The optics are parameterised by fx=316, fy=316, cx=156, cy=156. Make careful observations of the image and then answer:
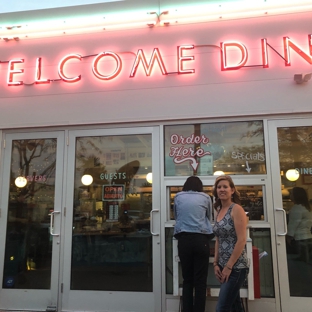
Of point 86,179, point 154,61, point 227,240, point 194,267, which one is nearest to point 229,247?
point 227,240

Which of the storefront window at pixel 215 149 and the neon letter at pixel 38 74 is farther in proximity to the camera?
the neon letter at pixel 38 74

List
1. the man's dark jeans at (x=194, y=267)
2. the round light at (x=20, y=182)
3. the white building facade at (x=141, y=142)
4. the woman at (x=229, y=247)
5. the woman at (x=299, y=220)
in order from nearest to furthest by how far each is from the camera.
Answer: the woman at (x=229, y=247) → the man's dark jeans at (x=194, y=267) → the woman at (x=299, y=220) → the white building facade at (x=141, y=142) → the round light at (x=20, y=182)

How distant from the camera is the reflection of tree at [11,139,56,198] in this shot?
4.71 metres

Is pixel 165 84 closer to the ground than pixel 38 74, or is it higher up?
closer to the ground

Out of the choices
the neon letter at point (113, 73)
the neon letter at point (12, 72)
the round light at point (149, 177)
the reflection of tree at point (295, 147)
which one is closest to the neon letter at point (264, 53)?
the reflection of tree at point (295, 147)

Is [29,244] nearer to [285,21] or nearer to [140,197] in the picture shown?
[140,197]

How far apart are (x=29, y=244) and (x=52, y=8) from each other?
11.9 ft

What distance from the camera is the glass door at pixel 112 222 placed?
4.25m

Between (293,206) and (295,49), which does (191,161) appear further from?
(295,49)

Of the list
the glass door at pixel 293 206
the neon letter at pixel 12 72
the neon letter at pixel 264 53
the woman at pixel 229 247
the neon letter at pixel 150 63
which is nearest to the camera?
the woman at pixel 229 247

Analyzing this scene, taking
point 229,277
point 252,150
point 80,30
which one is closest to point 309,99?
point 252,150

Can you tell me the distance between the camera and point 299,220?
4.10 m

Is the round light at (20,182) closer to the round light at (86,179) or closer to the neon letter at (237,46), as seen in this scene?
the round light at (86,179)

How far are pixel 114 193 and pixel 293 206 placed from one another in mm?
2418
